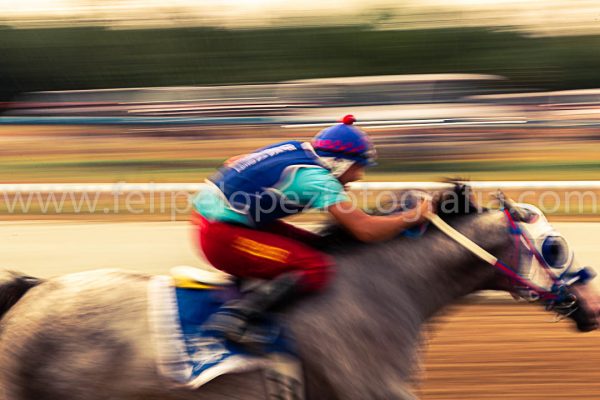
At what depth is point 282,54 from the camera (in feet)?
95.7

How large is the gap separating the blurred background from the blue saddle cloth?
5.84 meters

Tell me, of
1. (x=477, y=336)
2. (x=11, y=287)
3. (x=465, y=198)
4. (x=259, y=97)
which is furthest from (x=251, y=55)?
(x=11, y=287)

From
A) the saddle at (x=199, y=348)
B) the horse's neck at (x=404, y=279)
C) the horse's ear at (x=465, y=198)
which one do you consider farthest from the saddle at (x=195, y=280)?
the horse's ear at (x=465, y=198)

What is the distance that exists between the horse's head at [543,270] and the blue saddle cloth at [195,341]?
969 mm

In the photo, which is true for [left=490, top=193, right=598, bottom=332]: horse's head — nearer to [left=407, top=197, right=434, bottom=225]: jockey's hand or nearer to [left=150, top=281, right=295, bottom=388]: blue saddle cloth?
[left=407, top=197, right=434, bottom=225]: jockey's hand

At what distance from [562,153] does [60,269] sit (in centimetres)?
1352

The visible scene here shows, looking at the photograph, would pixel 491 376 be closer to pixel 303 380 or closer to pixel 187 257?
pixel 303 380

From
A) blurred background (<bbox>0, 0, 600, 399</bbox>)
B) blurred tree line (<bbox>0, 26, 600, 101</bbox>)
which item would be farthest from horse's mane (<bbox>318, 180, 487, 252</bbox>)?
blurred tree line (<bbox>0, 26, 600, 101</bbox>)

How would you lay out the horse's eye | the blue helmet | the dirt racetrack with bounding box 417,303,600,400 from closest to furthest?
the blue helmet < the horse's eye < the dirt racetrack with bounding box 417,303,600,400

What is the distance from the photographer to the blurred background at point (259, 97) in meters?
12.9

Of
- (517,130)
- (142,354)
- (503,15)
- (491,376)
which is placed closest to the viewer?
(142,354)

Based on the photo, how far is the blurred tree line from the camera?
27641 mm

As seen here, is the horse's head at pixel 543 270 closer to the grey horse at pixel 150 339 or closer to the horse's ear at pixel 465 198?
the horse's ear at pixel 465 198

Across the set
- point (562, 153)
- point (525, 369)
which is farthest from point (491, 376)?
point (562, 153)
